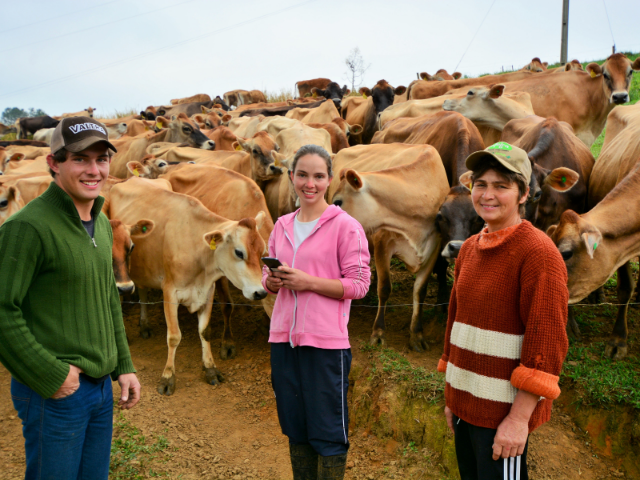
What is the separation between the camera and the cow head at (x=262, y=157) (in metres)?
7.94

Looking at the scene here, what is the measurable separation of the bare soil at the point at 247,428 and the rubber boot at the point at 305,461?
5.37ft

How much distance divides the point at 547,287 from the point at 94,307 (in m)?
2.09

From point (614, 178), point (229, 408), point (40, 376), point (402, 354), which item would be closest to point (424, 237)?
point (402, 354)

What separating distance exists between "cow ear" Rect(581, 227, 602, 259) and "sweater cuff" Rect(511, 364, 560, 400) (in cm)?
266

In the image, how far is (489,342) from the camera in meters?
2.25

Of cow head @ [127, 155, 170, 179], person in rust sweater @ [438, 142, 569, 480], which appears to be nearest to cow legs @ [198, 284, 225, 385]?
cow head @ [127, 155, 170, 179]

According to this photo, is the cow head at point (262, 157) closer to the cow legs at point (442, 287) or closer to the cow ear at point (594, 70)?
the cow legs at point (442, 287)

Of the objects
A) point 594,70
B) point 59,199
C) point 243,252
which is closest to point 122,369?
point 59,199

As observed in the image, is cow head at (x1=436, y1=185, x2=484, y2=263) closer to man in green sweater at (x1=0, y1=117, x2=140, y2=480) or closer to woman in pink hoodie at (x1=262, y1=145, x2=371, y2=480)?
woman in pink hoodie at (x1=262, y1=145, x2=371, y2=480)

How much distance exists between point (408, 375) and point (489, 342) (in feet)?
9.28

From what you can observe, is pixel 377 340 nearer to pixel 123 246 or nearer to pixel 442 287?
pixel 442 287

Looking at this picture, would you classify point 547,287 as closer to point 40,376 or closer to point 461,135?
point 40,376

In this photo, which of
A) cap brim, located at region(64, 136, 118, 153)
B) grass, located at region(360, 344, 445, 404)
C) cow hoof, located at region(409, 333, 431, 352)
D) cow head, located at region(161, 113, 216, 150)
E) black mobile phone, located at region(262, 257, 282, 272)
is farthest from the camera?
cow head, located at region(161, 113, 216, 150)

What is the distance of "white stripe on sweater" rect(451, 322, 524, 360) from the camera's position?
2193mm
